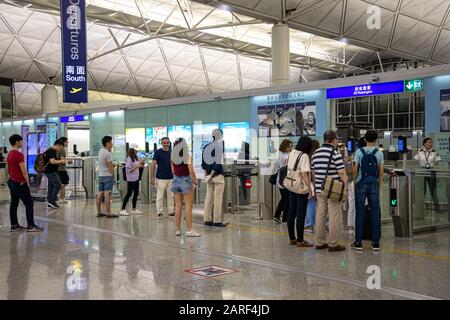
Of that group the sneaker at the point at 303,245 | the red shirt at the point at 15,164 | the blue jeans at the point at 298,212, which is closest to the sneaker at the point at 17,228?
the red shirt at the point at 15,164

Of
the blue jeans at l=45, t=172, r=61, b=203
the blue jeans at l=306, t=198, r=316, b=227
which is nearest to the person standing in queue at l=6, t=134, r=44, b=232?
the blue jeans at l=45, t=172, r=61, b=203

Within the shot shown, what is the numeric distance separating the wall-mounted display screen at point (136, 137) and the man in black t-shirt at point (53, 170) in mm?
3273

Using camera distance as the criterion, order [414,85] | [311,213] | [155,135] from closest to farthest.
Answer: [311,213], [414,85], [155,135]

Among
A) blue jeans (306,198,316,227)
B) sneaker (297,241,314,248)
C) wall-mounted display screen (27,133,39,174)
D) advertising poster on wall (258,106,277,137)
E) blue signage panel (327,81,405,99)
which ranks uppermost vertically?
blue signage panel (327,81,405,99)

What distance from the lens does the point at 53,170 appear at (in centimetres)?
1373

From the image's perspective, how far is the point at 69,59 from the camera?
15008mm

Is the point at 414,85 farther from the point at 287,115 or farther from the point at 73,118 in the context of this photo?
the point at 73,118

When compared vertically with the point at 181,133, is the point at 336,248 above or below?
below

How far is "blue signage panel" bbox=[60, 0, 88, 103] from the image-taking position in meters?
14.9

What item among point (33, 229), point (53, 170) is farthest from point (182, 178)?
point (53, 170)

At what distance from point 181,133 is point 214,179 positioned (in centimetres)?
564

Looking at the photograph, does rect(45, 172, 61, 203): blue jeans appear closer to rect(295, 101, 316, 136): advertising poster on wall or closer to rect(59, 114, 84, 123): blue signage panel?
rect(59, 114, 84, 123): blue signage panel

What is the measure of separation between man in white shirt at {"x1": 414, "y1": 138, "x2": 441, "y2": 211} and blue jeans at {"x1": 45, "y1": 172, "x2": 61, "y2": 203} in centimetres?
918
